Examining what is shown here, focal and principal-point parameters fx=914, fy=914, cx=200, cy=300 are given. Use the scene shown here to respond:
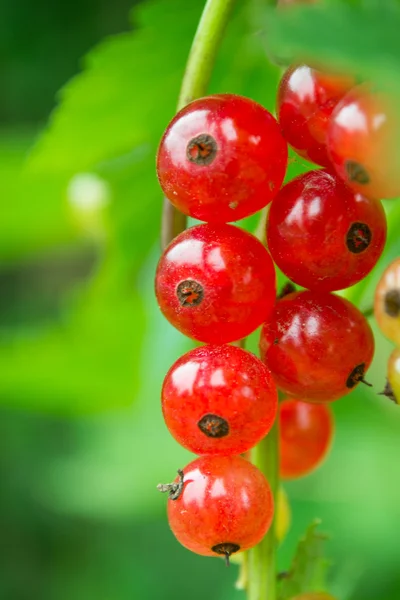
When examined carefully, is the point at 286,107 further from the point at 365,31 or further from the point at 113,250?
the point at 113,250

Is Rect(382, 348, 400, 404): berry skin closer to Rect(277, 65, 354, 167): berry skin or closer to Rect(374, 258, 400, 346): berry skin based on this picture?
Rect(374, 258, 400, 346): berry skin

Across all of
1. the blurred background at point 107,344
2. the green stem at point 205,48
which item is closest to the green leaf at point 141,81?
the blurred background at point 107,344

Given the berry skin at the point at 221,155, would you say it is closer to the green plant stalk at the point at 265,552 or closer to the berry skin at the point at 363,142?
the berry skin at the point at 363,142

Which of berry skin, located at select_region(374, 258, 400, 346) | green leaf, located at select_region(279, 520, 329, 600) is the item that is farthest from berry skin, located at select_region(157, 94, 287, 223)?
green leaf, located at select_region(279, 520, 329, 600)

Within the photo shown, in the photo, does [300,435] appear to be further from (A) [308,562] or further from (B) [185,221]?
(B) [185,221]

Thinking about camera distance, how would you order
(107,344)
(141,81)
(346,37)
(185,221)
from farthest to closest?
1. (107,344)
2. (141,81)
3. (185,221)
4. (346,37)

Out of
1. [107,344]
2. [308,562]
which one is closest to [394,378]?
[308,562]
